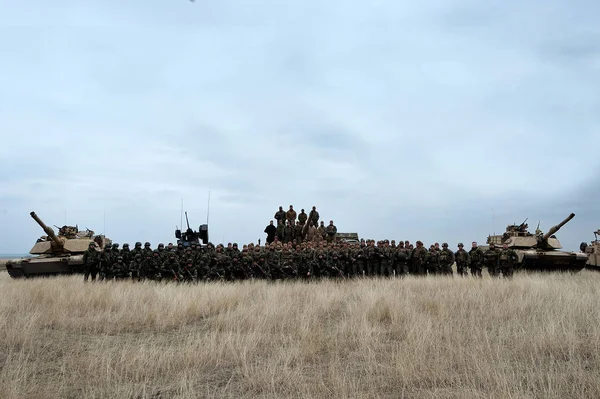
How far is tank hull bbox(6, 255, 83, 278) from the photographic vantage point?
18.1m

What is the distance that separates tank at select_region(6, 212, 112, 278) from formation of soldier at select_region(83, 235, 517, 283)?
1.49 metres

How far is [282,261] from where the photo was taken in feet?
55.0

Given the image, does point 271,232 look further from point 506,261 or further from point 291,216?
point 506,261

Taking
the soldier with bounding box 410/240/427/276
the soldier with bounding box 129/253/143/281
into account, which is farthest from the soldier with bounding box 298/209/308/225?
the soldier with bounding box 129/253/143/281

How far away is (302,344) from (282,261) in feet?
30.7

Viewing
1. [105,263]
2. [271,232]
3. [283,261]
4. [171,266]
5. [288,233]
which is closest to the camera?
[171,266]

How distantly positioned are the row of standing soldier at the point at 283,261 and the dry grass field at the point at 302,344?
3987 millimetres

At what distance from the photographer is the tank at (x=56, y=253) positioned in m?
18.2

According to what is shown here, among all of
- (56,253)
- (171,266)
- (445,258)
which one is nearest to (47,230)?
(56,253)

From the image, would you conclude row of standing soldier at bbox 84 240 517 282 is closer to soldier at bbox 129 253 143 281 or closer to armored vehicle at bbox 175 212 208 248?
soldier at bbox 129 253 143 281

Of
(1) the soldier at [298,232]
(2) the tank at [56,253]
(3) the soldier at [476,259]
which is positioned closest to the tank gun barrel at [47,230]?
(2) the tank at [56,253]

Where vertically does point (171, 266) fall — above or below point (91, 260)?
below

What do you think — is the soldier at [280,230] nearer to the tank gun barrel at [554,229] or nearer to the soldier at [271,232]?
the soldier at [271,232]

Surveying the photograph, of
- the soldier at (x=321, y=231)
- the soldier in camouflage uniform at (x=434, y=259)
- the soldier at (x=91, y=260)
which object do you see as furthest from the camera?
the soldier at (x=321, y=231)
